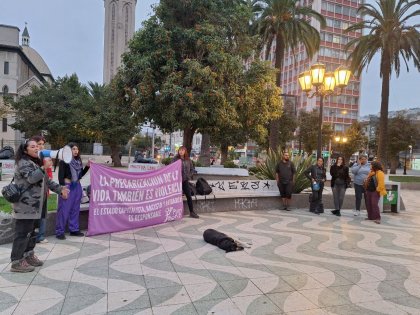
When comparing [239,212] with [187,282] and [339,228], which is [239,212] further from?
[187,282]

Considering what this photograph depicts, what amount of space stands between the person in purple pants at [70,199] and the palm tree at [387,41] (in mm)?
21096

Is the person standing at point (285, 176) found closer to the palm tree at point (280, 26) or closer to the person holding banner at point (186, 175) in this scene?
the person holding banner at point (186, 175)

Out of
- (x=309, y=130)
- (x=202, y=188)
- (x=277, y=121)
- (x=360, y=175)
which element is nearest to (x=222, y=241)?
(x=202, y=188)

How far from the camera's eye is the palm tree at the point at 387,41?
2316 centimetres

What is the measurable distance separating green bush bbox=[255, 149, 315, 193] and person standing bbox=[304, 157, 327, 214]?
3.98ft

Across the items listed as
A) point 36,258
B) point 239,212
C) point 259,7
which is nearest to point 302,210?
point 239,212

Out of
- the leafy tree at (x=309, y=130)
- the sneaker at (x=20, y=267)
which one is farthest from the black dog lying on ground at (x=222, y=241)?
the leafy tree at (x=309, y=130)

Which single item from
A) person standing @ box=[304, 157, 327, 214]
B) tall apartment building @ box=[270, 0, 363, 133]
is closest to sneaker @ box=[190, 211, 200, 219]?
person standing @ box=[304, 157, 327, 214]

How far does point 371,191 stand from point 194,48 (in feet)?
32.3

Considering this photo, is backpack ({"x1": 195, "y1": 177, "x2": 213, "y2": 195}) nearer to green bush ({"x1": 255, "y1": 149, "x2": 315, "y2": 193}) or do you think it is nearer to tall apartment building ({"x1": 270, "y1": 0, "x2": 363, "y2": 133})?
green bush ({"x1": 255, "y1": 149, "x2": 315, "y2": 193})

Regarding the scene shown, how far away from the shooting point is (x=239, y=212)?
36.4 ft

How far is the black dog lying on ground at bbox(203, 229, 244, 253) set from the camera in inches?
259

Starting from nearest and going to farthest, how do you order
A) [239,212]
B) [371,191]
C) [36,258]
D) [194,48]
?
1. [36,258]
2. [371,191]
3. [239,212]
4. [194,48]

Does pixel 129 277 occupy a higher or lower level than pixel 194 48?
lower
